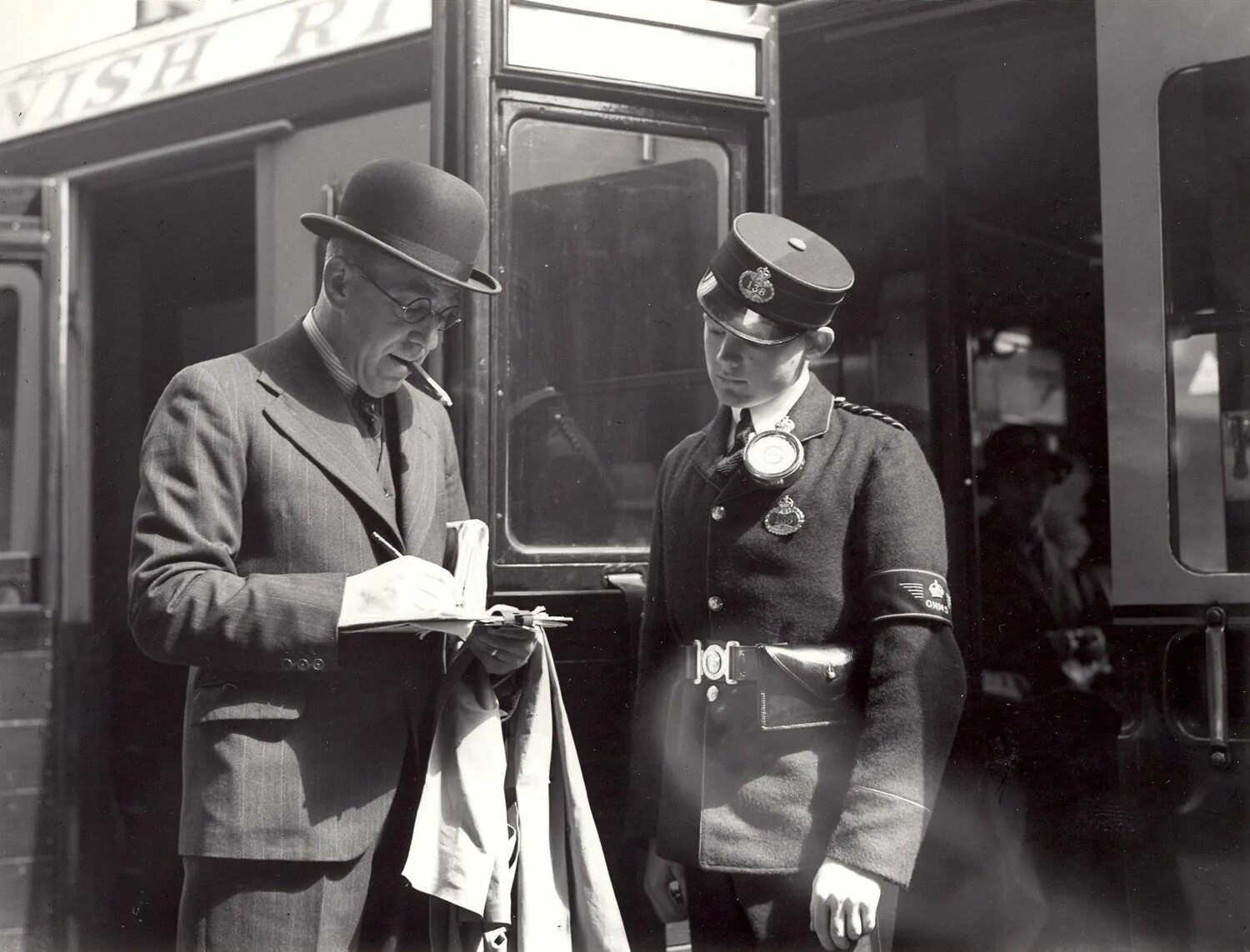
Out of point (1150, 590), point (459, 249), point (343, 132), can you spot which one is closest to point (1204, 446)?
point (1150, 590)

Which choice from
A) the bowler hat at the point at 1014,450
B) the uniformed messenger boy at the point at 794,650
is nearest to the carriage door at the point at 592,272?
the uniformed messenger boy at the point at 794,650

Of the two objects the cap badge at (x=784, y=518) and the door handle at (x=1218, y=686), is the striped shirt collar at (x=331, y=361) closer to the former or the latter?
the cap badge at (x=784, y=518)

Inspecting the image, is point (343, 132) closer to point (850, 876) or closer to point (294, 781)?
point (294, 781)

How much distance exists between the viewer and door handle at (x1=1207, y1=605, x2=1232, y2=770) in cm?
256

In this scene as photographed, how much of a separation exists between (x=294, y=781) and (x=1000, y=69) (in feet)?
7.80

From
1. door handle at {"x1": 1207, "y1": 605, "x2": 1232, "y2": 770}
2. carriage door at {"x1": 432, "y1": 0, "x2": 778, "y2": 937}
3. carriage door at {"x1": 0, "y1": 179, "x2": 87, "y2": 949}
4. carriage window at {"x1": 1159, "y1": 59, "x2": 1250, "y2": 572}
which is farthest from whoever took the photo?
carriage door at {"x1": 0, "y1": 179, "x2": 87, "y2": 949}

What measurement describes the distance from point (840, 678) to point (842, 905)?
32 cm

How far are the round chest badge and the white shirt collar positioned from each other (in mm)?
30

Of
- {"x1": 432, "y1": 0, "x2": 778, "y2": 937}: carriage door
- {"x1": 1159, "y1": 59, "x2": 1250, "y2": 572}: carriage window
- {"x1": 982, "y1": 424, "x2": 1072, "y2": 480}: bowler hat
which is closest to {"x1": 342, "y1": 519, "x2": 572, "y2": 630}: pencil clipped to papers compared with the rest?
{"x1": 432, "y1": 0, "x2": 778, "y2": 937}: carriage door

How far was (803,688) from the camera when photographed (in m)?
2.08

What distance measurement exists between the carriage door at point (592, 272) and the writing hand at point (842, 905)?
97 centimetres

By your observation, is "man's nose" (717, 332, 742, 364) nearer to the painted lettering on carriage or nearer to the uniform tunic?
the uniform tunic

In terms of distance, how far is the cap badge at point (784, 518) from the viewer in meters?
2.13

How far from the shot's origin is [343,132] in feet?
11.3
